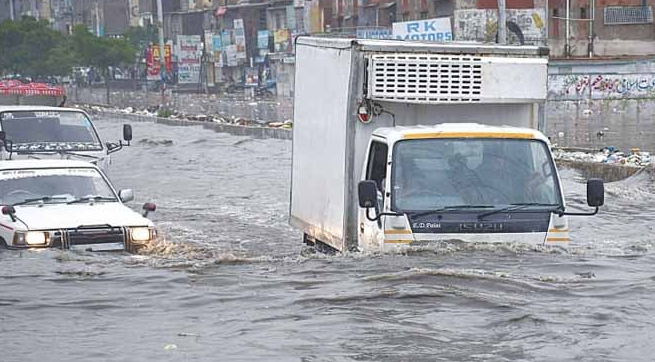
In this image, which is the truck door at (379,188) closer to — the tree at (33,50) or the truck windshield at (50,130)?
the truck windshield at (50,130)

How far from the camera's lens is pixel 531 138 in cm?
1198

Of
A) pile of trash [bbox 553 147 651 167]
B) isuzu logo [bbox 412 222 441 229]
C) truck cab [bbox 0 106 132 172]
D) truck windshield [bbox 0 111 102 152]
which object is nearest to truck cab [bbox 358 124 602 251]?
isuzu logo [bbox 412 222 441 229]

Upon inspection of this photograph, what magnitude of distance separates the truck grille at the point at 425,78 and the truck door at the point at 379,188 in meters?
0.55

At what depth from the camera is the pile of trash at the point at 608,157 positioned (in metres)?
25.9

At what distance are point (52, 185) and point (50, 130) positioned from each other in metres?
7.00

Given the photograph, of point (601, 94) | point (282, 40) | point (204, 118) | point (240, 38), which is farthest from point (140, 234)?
point (240, 38)

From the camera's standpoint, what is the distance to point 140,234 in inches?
552

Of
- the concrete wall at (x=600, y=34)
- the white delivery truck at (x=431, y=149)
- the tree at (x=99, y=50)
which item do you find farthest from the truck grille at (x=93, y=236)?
the tree at (x=99, y=50)

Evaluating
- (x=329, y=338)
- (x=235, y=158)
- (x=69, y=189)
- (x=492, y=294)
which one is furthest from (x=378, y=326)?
(x=235, y=158)

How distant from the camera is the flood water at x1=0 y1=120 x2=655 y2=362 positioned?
8.98 m

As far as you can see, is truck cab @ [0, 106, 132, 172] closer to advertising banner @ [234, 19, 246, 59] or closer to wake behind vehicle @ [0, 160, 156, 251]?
wake behind vehicle @ [0, 160, 156, 251]

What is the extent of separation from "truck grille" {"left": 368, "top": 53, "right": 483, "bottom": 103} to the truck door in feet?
1.81

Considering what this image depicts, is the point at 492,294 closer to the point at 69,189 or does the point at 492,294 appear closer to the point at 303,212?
the point at 303,212

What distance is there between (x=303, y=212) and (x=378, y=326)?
4908 millimetres
